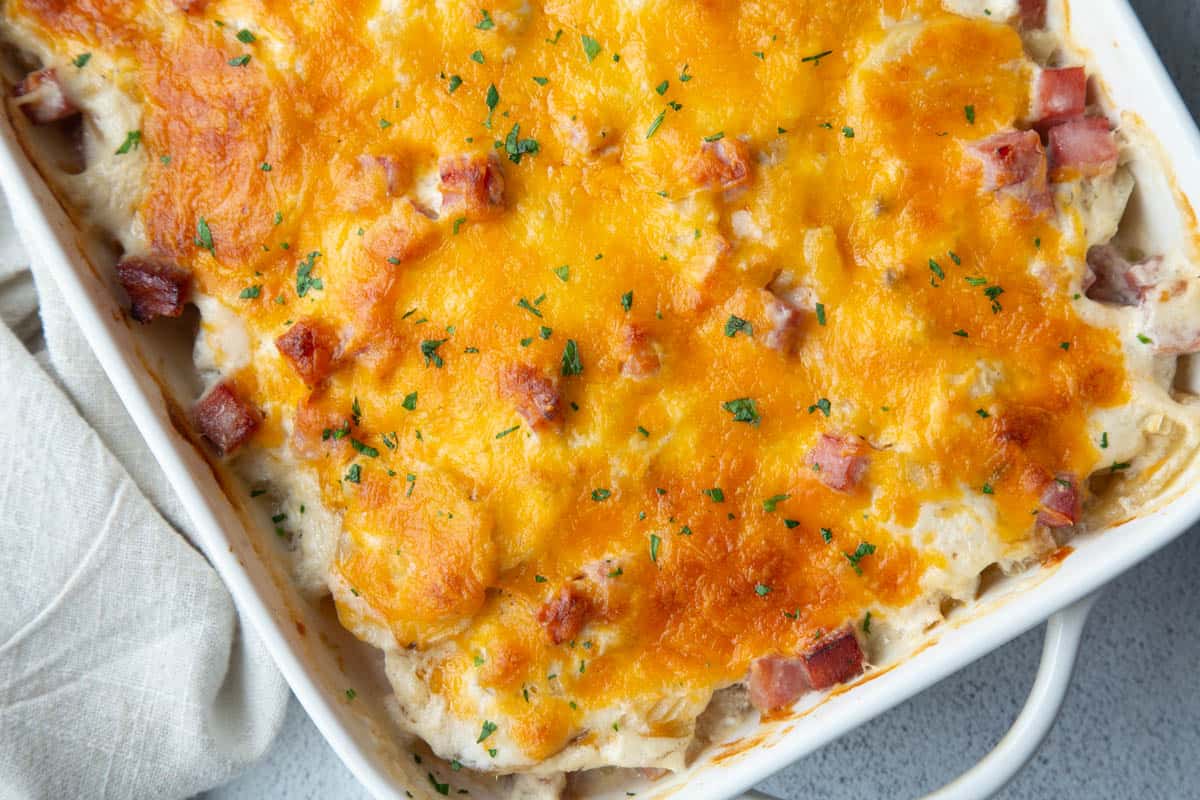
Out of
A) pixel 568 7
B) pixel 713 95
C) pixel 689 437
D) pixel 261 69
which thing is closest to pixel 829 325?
pixel 689 437

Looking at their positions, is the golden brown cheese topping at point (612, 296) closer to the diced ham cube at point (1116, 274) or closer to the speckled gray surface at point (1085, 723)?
the diced ham cube at point (1116, 274)

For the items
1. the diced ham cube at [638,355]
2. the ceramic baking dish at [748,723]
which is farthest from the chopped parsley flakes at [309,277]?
the diced ham cube at [638,355]

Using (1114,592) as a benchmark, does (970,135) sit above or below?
above

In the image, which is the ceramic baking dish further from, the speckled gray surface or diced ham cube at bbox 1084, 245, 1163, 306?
the speckled gray surface

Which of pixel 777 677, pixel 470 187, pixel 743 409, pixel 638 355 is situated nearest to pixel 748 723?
pixel 777 677

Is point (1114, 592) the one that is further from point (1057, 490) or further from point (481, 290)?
point (481, 290)

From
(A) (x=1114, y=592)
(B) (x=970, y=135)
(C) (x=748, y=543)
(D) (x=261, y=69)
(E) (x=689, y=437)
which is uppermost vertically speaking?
(D) (x=261, y=69)

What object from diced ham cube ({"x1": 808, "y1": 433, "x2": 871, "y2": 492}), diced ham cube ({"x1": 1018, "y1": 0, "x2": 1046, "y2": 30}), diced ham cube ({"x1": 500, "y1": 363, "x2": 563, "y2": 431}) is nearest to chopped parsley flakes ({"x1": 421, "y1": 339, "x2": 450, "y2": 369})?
diced ham cube ({"x1": 500, "y1": 363, "x2": 563, "y2": 431})

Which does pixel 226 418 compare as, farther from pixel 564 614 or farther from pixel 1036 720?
pixel 1036 720
